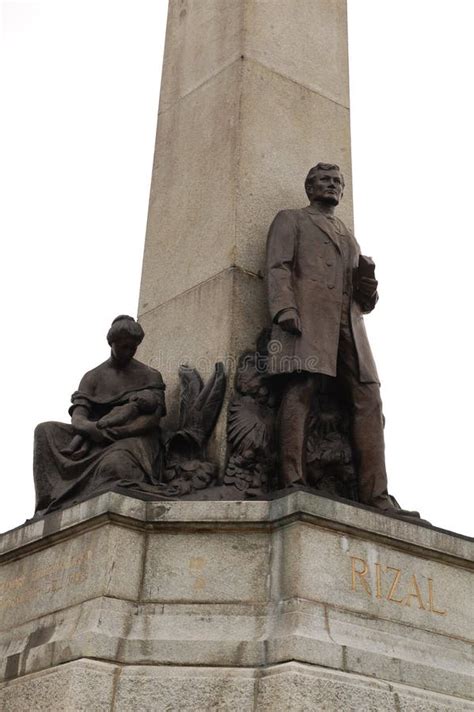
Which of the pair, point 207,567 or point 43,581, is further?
point 43,581

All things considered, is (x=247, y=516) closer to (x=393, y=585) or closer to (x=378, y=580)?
(x=378, y=580)

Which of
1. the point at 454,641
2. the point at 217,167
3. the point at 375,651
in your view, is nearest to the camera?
→ the point at 375,651

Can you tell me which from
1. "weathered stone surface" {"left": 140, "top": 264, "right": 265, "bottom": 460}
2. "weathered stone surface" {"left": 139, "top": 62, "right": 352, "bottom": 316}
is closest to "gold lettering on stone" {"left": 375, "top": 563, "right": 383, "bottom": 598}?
"weathered stone surface" {"left": 140, "top": 264, "right": 265, "bottom": 460}

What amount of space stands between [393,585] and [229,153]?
4.98 m

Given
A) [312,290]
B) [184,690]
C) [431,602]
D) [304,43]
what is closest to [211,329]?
[312,290]

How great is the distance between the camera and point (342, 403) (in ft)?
37.7

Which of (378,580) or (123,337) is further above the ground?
(123,337)

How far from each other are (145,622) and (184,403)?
2565 millimetres

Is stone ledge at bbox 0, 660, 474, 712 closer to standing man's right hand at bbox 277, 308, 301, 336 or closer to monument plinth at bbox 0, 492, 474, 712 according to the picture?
monument plinth at bbox 0, 492, 474, 712

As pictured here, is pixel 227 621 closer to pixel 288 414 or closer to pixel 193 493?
pixel 193 493

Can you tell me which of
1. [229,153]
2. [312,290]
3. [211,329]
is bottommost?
[211,329]

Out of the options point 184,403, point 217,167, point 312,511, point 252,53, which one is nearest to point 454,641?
point 312,511

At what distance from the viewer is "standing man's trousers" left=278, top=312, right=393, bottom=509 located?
10758 millimetres

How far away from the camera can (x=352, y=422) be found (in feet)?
37.0
